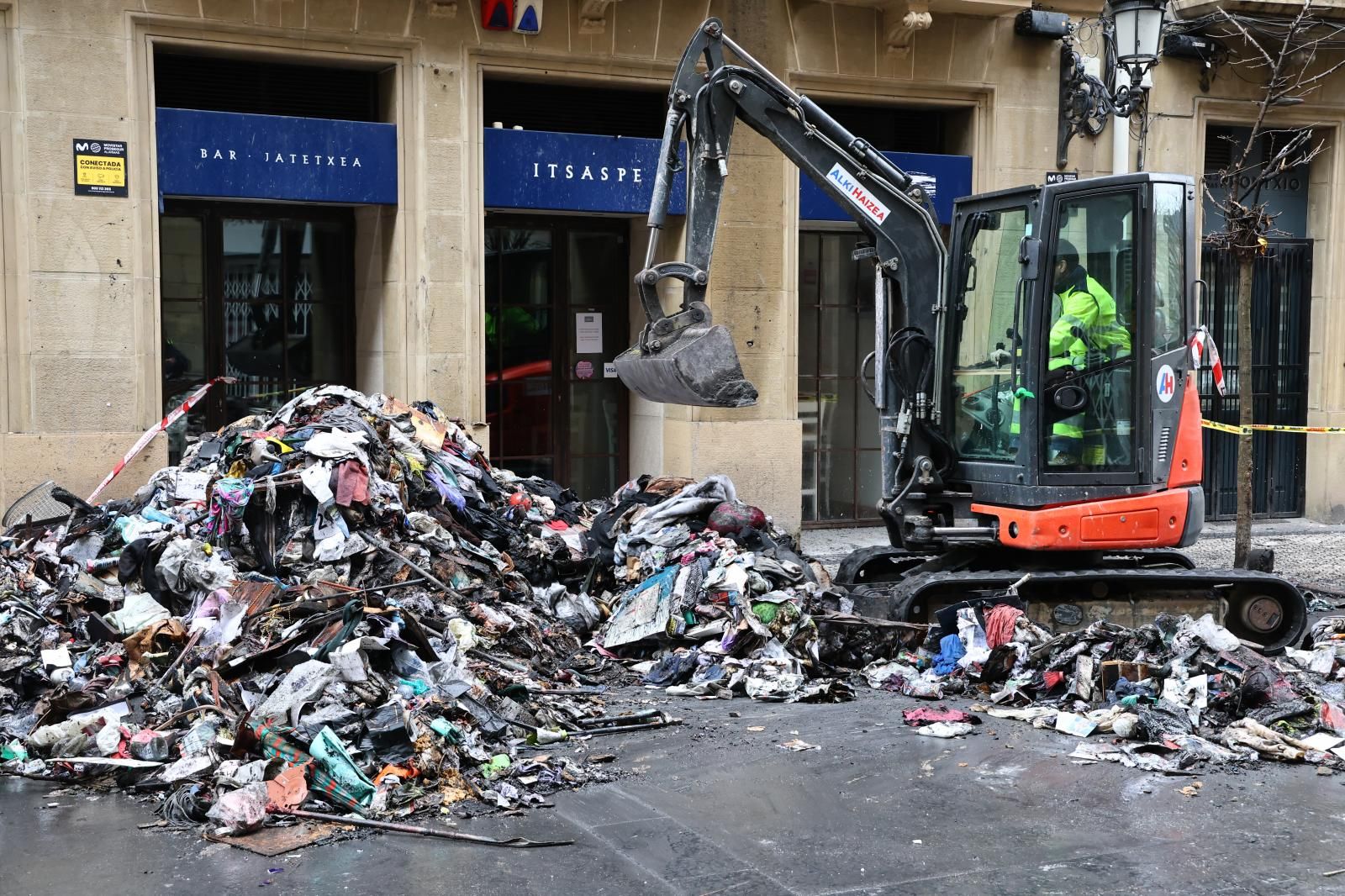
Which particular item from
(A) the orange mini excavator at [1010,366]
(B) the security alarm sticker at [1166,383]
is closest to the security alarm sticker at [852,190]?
(A) the orange mini excavator at [1010,366]

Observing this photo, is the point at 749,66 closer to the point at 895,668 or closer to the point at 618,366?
the point at 618,366

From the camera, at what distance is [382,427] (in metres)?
10.4

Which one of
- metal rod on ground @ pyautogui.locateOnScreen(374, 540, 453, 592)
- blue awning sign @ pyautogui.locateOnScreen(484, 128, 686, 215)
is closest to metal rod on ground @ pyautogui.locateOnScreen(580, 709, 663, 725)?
metal rod on ground @ pyautogui.locateOnScreen(374, 540, 453, 592)

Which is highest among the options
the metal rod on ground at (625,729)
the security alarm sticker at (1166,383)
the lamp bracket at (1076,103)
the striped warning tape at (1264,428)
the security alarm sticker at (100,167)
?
the lamp bracket at (1076,103)

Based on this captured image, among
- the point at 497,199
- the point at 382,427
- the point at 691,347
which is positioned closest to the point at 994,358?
the point at 691,347

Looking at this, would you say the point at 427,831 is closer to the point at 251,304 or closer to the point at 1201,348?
the point at 1201,348

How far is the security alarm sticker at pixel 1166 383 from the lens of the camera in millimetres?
8867

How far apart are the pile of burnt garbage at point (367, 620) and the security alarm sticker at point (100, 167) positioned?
2.18m

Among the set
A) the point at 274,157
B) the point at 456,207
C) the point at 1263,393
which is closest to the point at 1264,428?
the point at 1263,393

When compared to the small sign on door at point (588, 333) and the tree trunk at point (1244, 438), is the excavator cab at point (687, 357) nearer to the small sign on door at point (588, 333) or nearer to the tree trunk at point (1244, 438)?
the small sign on door at point (588, 333)

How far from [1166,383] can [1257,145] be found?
7.88m

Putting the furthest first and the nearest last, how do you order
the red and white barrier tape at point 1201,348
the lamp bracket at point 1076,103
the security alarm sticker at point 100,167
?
the lamp bracket at point 1076,103 → the security alarm sticker at point 100,167 → the red and white barrier tape at point 1201,348

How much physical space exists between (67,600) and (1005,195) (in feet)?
20.0

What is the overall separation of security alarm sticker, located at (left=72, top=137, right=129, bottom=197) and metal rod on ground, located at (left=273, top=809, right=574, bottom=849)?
670 centimetres
